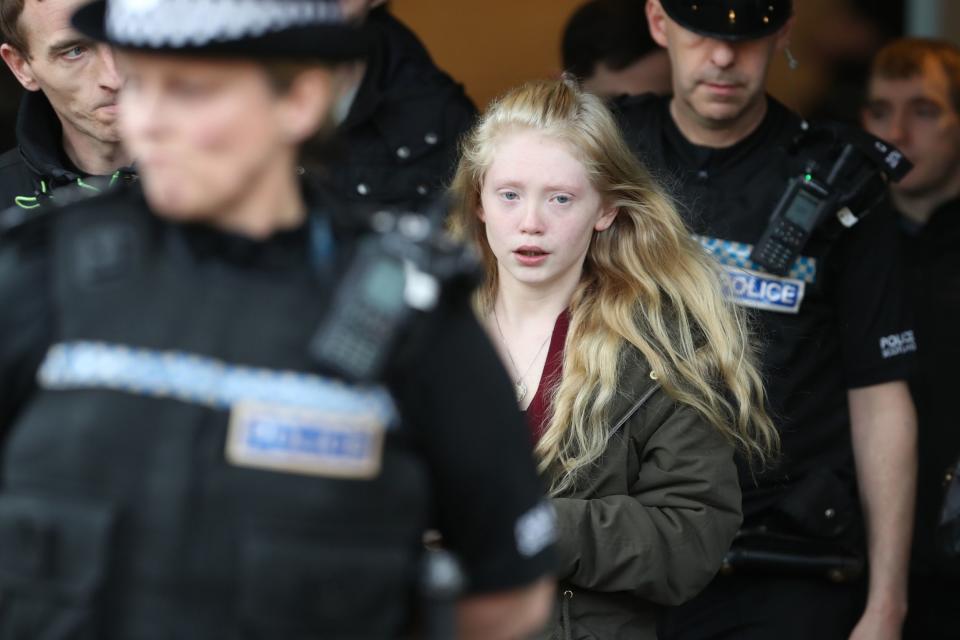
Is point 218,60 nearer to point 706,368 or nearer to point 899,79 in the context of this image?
point 706,368

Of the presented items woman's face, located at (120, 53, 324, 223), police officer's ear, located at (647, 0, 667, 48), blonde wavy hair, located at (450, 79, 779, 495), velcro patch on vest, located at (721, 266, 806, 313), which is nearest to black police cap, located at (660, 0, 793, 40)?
police officer's ear, located at (647, 0, 667, 48)

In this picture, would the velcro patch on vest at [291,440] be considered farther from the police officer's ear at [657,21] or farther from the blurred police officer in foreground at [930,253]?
the blurred police officer in foreground at [930,253]

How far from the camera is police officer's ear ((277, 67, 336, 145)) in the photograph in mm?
1932

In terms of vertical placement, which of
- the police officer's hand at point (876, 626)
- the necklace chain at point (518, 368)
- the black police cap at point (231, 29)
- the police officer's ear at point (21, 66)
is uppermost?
the black police cap at point (231, 29)

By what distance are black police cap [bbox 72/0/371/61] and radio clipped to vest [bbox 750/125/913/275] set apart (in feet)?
6.30

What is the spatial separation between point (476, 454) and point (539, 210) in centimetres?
134

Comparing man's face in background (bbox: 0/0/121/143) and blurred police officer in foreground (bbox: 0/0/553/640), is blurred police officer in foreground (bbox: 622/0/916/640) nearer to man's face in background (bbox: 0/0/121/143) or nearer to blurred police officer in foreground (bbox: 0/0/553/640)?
man's face in background (bbox: 0/0/121/143)

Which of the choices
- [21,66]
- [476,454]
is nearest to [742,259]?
[21,66]

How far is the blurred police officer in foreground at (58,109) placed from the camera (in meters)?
3.51

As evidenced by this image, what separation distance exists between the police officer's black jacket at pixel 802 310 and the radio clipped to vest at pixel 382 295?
1.86 metres

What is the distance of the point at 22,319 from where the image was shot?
196 cm

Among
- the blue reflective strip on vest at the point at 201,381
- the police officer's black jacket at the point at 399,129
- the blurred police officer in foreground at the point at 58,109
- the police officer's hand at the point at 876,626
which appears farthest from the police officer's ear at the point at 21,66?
the police officer's hand at the point at 876,626

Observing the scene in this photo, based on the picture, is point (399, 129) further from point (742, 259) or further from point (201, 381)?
point (201, 381)

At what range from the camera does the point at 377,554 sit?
1896 mm
